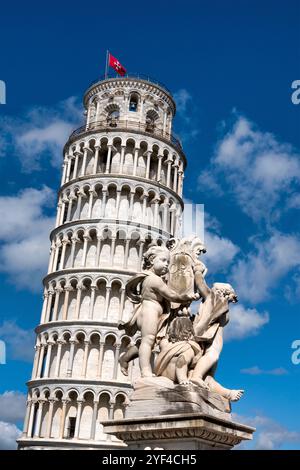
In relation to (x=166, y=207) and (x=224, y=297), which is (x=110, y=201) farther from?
(x=224, y=297)

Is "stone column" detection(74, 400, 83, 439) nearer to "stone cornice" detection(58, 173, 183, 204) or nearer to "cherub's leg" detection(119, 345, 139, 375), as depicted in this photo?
"stone cornice" detection(58, 173, 183, 204)

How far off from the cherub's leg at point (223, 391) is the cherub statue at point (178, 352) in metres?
0.39

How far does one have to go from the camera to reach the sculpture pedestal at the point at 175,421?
301 inches

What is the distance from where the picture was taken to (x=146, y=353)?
28.7ft

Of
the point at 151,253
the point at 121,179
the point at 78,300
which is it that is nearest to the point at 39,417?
the point at 78,300

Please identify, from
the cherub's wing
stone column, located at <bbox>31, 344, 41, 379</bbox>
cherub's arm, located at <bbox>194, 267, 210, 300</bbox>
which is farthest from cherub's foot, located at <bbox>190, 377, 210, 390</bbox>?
stone column, located at <bbox>31, 344, 41, 379</bbox>

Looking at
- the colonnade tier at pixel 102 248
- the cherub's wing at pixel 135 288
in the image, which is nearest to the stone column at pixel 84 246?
the colonnade tier at pixel 102 248

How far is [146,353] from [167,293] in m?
0.96

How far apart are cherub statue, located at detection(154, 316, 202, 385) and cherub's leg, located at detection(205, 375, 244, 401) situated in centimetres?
39

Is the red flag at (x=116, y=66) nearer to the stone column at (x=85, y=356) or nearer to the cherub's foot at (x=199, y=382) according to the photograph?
the stone column at (x=85, y=356)

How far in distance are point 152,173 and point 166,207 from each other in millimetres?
4979
